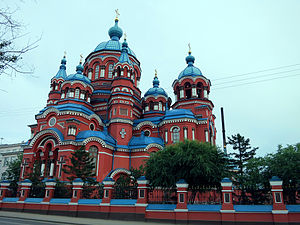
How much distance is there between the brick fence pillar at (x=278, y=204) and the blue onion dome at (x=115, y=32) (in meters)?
27.3

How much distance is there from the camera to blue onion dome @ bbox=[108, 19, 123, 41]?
32031 mm

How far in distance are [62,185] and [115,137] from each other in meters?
8.25

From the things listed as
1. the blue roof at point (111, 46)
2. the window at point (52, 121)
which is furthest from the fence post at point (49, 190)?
the blue roof at point (111, 46)

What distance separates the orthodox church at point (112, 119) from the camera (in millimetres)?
20219

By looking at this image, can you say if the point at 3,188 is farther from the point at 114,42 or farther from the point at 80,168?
the point at 114,42

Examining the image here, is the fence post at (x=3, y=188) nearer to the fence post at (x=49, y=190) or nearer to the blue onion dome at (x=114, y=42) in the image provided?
the fence post at (x=49, y=190)

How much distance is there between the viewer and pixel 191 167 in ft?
41.9

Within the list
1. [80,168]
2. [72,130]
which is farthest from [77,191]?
[72,130]

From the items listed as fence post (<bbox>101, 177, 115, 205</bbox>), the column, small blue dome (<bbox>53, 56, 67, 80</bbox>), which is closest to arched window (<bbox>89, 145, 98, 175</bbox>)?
fence post (<bbox>101, 177, 115, 205</bbox>)

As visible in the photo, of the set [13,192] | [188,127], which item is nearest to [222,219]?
[188,127]

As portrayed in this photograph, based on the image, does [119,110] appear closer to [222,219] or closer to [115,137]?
[115,137]

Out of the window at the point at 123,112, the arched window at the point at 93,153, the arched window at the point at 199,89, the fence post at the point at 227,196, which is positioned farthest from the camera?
the arched window at the point at 199,89

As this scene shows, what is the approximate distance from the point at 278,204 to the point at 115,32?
92.7 ft

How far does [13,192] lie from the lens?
1786 cm
